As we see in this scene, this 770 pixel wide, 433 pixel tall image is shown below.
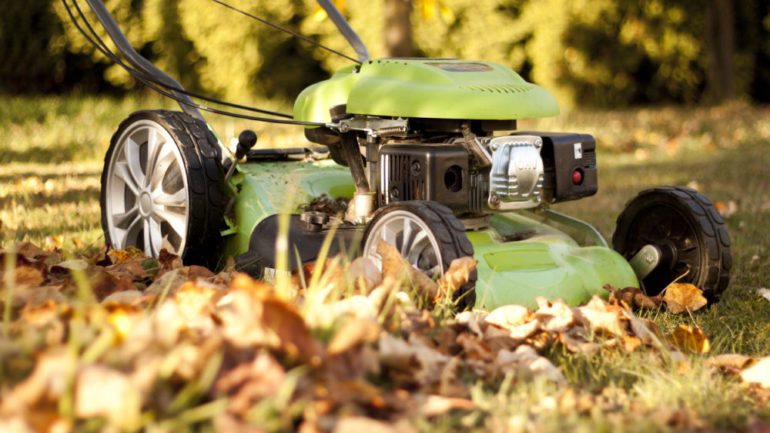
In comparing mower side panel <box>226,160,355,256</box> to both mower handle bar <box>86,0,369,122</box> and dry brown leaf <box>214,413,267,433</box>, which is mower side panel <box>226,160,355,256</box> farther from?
dry brown leaf <box>214,413,267,433</box>

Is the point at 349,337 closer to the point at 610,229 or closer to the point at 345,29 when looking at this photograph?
the point at 345,29

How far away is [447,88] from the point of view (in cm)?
335

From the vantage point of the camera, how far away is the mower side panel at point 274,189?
12.1 feet

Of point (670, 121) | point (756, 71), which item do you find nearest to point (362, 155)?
point (670, 121)

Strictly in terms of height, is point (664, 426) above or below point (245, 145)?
below

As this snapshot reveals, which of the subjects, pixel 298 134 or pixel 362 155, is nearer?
pixel 362 155

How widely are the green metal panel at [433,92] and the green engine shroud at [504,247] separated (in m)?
0.29

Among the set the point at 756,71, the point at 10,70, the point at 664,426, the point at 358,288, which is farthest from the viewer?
the point at 756,71

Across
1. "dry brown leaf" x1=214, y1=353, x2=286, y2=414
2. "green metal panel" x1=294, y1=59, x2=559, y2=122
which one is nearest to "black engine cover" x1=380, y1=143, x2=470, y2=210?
"green metal panel" x1=294, y1=59, x2=559, y2=122

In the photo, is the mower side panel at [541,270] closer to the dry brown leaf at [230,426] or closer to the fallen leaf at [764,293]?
the fallen leaf at [764,293]

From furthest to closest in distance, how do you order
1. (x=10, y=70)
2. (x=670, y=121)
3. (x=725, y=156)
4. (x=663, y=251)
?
(x=10, y=70) < (x=670, y=121) < (x=725, y=156) < (x=663, y=251)

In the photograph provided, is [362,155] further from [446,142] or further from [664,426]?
[664,426]

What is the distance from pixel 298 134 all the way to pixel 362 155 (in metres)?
5.44

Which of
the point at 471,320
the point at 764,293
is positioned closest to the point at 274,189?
the point at 471,320
